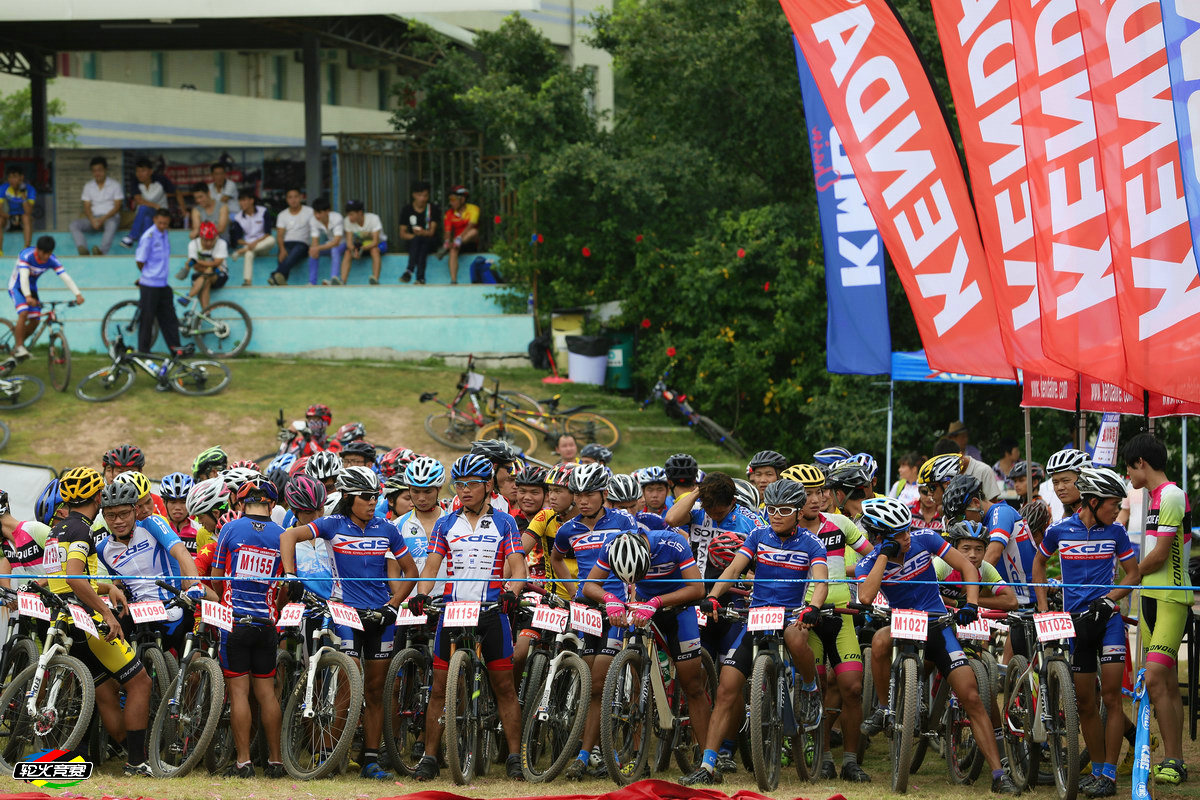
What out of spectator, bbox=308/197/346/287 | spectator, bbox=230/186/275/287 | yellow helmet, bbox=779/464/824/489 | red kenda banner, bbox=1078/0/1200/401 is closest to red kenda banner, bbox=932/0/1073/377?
red kenda banner, bbox=1078/0/1200/401

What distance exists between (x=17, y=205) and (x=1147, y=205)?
2297 centimetres

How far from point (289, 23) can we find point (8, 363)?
8.29 meters

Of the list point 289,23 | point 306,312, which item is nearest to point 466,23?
point 289,23

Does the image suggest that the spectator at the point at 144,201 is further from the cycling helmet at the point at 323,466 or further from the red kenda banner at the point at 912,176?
the red kenda banner at the point at 912,176

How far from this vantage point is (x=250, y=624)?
866cm

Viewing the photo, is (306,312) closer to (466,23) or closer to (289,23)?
(289,23)

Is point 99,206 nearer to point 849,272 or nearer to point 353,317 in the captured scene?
point 353,317

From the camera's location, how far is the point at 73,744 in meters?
8.38

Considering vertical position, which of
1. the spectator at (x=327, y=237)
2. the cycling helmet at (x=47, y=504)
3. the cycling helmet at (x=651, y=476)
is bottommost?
the cycling helmet at (x=47, y=504)

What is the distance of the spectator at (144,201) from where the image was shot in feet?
82.7

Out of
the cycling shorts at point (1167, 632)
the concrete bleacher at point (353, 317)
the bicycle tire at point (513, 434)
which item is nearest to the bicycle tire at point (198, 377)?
the concrete bleacher at point (353, 317)

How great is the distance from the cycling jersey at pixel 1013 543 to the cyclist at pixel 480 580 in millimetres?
3213

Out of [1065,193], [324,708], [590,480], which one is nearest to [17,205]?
[324,708]

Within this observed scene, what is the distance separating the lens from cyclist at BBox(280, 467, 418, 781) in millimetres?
8883
